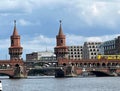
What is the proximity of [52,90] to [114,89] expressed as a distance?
1138cm

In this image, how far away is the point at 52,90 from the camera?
122 metres

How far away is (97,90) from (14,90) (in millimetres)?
15076

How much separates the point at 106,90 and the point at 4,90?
18329mm

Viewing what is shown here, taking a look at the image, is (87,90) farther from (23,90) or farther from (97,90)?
(23,90)

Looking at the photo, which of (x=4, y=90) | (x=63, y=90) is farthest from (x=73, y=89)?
(x=4, y=90)

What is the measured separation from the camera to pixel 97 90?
119188mm

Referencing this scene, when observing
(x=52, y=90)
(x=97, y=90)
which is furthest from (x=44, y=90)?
(x=97, y=90)

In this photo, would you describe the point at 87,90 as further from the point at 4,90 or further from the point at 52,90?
the point at 4,90

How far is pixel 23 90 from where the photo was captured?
121m

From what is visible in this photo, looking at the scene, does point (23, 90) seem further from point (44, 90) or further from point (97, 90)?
point (97, 90)

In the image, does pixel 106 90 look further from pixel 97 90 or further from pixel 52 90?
pixel 52 90

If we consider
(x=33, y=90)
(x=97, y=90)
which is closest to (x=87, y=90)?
(x=97, y=90)

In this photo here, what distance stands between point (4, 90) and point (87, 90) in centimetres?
1502

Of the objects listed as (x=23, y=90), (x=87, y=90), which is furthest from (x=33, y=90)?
(x=87, y=90)
